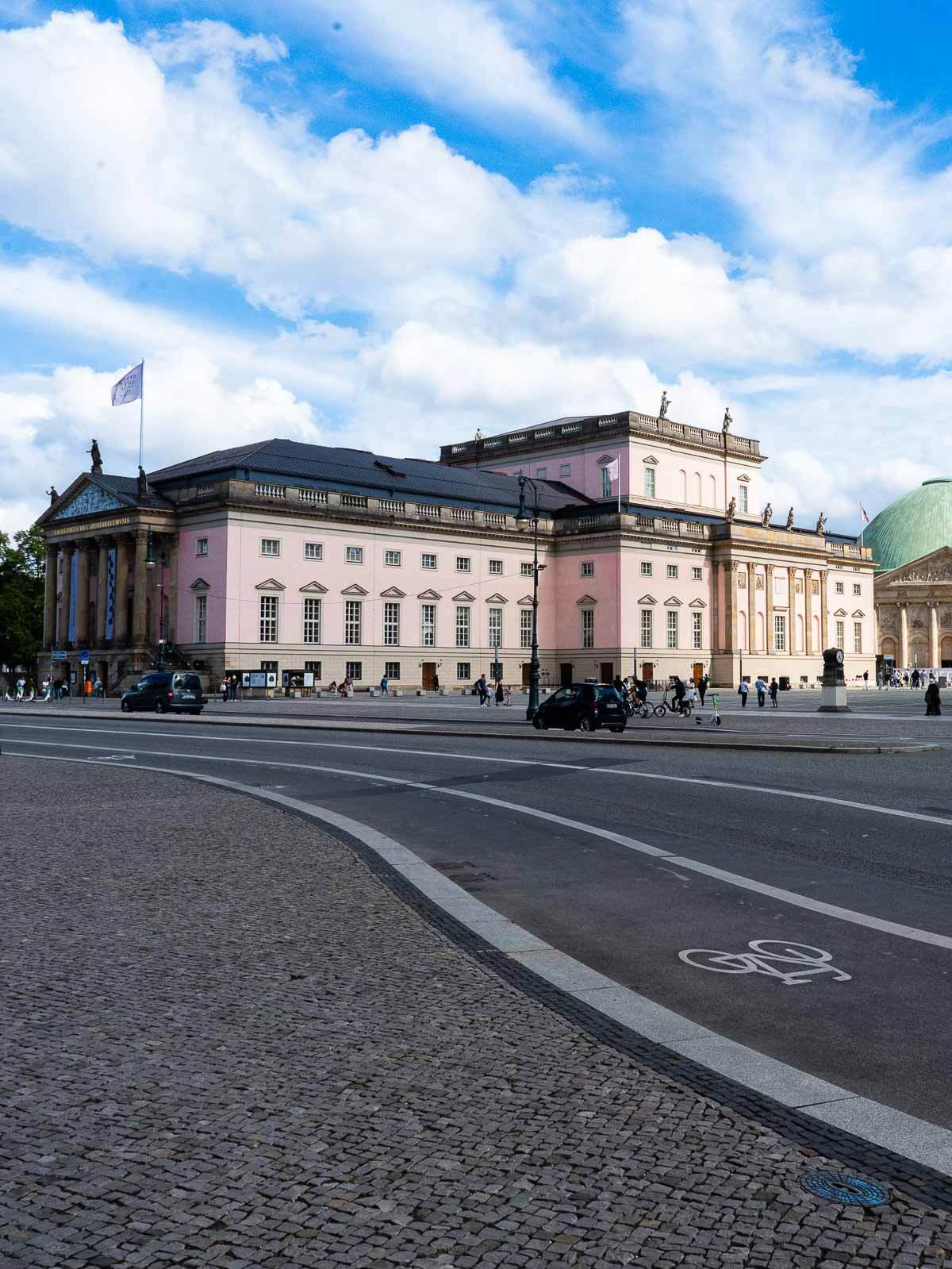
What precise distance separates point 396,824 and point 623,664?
79816 millimetres

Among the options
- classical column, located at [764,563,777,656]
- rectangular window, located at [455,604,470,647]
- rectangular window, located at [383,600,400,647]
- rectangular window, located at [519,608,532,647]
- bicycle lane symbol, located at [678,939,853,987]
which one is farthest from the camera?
classical column, located at [764,563,777,656]

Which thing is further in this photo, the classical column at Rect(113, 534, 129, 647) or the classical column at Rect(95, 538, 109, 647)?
the classical column at Rect(95, 538, 109, 647)

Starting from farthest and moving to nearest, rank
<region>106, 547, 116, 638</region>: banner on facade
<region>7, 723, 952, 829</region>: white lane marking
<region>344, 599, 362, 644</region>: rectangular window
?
<region>106, 547, 116, 638</region>: banner on facade
<region>344, 599, 362, 644</region>: rectangular window
<region>7, 723, 952, 829</region>: white lane marking

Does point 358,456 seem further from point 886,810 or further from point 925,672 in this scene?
point 886,810

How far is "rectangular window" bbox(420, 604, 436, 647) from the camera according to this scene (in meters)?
87.4

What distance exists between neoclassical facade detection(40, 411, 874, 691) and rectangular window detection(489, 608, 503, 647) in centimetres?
11

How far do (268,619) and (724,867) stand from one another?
6990cm

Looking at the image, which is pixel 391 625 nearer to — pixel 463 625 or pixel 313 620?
pixel 313 620

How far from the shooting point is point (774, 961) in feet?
24.9

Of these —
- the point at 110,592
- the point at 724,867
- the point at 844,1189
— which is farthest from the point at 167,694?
the point at 844,1189

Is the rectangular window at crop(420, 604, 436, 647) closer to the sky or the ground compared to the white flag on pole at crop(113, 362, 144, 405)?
closer to the ground

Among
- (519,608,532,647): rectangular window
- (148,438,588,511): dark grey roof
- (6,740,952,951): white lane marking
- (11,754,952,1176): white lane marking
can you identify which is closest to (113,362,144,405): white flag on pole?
(148,438,588,511): dark grey roof

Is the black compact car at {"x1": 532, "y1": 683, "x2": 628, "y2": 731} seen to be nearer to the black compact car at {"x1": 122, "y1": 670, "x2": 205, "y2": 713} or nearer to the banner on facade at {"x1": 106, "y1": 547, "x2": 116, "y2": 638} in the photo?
the black compact car at {"x1": 122, "y1": 670, "x2": 205, "y2": 713}

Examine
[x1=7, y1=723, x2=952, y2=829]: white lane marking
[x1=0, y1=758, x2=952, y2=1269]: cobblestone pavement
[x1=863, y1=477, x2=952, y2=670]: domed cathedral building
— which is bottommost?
[x1=0, y1=758, x2=952, y2=1269]: cobblestone pavement
